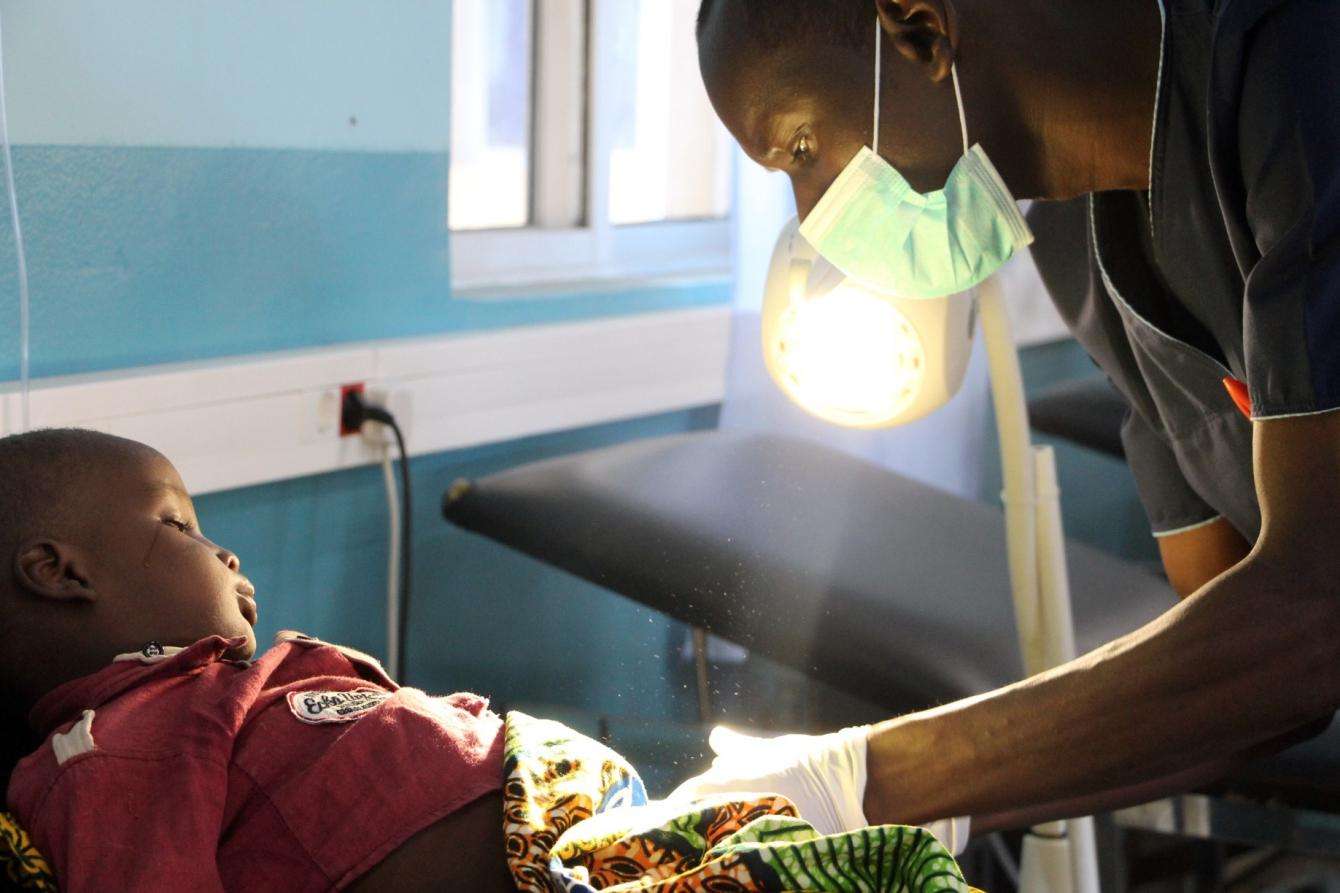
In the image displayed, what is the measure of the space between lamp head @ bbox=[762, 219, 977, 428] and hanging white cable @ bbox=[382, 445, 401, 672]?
2.51ft

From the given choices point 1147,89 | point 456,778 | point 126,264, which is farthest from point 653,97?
point 456,778

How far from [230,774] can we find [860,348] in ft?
2.33

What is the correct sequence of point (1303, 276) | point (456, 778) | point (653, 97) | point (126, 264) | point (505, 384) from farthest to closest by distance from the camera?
1. point (653, 97)
2. point (505, 384)
3. point (126, 264)
4. point (456, 778)
5. point (1303, 276)

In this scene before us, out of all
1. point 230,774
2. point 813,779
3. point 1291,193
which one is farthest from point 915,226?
point 230,774

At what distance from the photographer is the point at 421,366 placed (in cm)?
210

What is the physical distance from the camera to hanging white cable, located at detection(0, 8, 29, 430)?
1.49m

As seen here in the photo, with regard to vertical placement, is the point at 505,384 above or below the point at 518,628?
above

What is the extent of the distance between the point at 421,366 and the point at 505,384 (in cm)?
17

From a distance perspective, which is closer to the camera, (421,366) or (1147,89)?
(1147,89)

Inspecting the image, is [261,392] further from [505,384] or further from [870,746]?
[870,746]

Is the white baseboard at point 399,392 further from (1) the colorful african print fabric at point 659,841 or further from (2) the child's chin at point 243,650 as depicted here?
(1) the colorful african print fabric at point 659,841

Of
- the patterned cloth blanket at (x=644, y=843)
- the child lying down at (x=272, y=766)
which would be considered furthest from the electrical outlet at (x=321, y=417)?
the patterned cloth blanket at (x=644, y=843)

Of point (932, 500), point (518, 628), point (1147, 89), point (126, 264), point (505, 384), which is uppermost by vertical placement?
point (1147, 89)

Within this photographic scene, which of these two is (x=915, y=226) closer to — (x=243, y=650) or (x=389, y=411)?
(x=243, y=650)
